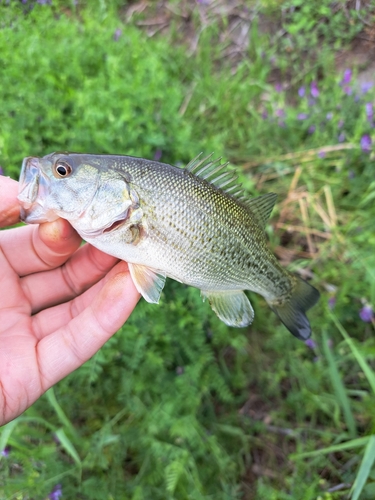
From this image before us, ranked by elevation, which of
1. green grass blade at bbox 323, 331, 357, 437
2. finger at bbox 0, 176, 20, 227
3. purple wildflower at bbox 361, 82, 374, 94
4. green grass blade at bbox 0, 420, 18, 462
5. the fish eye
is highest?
purple wildflower at bbox 361, 82, 374, 94

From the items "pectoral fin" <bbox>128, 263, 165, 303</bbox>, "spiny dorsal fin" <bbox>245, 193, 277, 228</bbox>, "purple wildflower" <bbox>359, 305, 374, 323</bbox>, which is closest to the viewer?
"pectoral fin" <bbox>128, 263, 165, 303</bbox>

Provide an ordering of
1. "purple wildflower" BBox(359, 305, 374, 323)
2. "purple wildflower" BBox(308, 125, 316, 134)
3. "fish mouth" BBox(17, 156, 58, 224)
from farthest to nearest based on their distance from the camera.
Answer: "purple wildflower" BBox(308, 125, 316, 134) → "purple wildflower" BBox(359, 305, 374, 323) → "fish mouth" BBox(17, 156, 58, 224)

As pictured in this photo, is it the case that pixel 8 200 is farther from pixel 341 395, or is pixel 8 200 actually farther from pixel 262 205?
pixel 341 395

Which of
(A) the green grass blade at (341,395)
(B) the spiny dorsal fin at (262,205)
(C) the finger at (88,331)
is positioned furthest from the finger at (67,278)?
(A) the green grass blade at (341,395)

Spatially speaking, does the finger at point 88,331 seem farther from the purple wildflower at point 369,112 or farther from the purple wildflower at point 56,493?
the purple wildflower at point 369,112

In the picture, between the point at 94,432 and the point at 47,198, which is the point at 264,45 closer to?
the point at 47,198

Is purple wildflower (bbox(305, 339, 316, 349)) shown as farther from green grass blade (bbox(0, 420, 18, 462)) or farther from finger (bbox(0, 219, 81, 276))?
green grass blade (bbox(0, 420, 18, 462))

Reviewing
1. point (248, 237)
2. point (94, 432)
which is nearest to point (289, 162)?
point (248, 237)

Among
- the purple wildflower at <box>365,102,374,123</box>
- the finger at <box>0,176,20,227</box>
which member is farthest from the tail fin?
the purple wildflower at <box>365,102,374,123</box>
